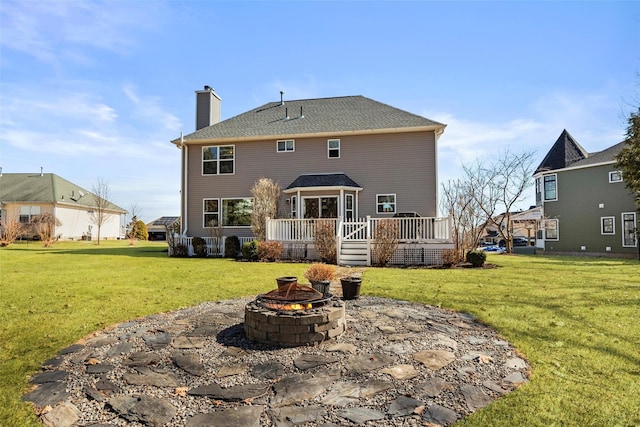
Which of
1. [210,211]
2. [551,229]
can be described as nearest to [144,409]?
[210,211]

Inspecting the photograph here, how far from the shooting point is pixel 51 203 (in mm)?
30266

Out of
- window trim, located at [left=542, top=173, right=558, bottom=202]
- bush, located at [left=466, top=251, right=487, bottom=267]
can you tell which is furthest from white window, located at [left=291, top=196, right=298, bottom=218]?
window trim, located at [left=542, top=173, right=558, bottom=202]

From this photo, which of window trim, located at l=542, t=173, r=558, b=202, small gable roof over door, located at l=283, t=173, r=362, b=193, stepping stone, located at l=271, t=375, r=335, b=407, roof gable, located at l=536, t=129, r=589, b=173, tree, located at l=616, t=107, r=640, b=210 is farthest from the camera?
window trim, located at l=542, t=173, r=558, b=202

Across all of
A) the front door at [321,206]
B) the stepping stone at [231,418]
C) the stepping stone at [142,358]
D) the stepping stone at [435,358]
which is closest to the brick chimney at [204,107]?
the front door at [321,206]

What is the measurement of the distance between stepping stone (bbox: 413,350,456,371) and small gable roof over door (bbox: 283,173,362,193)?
39.3 ft

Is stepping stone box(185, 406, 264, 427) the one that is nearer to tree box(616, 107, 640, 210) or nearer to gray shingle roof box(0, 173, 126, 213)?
tree box(616, 107, 640, 210)

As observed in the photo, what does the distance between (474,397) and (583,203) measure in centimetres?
2678

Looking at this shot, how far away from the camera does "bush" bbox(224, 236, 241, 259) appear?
15742 mm

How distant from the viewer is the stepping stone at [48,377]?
3.26 meters

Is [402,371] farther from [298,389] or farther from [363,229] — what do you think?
[363,229]

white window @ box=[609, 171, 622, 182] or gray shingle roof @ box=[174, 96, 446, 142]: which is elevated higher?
gray shingle roof @ box=[174, 96, 446, 142]

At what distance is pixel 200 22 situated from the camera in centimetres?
986

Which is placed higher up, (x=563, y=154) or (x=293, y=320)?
(x=563, y=154)

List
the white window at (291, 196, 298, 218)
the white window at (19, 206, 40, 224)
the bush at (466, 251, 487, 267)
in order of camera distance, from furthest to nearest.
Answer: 1. the white window at (19, 206, 40, 224)
2. the white window at (291, 196, 298, 218)
3. the bush at (466, 251, 487, 267)
